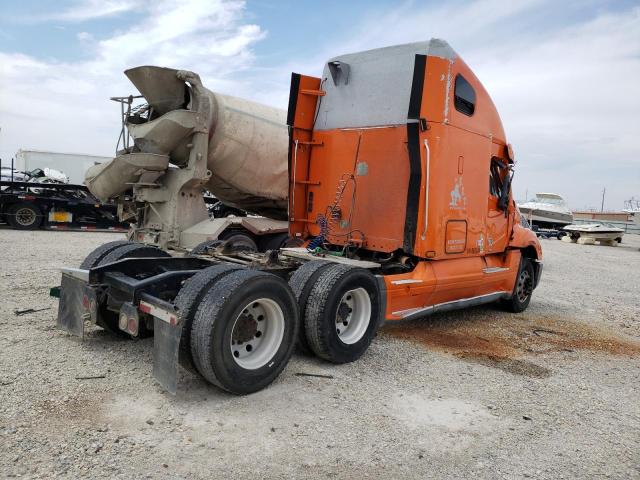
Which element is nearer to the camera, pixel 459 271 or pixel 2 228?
pixel 459 271

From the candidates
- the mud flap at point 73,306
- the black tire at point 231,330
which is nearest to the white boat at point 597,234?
the black tire at point 231,330

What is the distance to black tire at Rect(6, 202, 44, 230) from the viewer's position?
1747 cm

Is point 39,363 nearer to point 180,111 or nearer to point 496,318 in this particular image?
point 180,111

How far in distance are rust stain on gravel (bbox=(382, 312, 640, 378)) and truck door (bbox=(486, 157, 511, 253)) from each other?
1094mm

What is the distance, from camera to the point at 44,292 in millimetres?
7078

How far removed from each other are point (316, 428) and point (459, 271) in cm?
341

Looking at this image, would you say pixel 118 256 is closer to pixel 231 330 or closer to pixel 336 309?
pixel 231 330

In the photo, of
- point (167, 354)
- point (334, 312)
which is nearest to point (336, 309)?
point (334, 312)

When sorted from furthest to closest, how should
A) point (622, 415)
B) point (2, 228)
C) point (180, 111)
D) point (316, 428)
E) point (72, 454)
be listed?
point (2, 228) < point (180, 111) < point (622, 415) < point (316, 428) < point (72, 454)

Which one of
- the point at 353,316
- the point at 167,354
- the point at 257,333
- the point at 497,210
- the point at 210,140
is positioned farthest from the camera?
the point at 210,140

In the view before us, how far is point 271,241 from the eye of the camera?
409 inches

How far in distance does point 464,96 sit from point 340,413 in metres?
4.04

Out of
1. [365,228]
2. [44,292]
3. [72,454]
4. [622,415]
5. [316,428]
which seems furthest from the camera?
[44,292]

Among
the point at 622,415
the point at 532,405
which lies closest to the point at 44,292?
the point at 532,405
